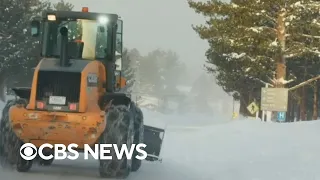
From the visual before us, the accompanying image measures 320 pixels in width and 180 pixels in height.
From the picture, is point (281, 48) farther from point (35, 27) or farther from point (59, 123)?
point (59, 123)

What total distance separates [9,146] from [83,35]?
2.76 m

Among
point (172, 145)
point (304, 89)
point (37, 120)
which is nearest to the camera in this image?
point (37, 120)

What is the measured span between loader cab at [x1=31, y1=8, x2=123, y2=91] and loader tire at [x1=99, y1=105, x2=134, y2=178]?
1.38 metres

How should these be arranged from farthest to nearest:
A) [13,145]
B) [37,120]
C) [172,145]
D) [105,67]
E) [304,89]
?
1. [304,89]
2. [172,145]
3. [105,67]
4. [13,145]
5. [37,120]

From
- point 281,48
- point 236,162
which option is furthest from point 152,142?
point 281,48

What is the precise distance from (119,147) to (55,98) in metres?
1.52

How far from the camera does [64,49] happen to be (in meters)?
11.7

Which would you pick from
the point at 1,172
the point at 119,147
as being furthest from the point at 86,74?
the point at 1,172

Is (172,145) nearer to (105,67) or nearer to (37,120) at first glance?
(105,67)

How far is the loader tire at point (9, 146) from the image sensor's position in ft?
38.1

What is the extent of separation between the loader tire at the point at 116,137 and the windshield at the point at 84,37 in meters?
1.62

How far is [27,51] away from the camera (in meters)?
55.2

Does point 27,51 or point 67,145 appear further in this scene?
point 27,51

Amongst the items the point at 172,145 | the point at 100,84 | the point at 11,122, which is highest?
the point at 100,84
